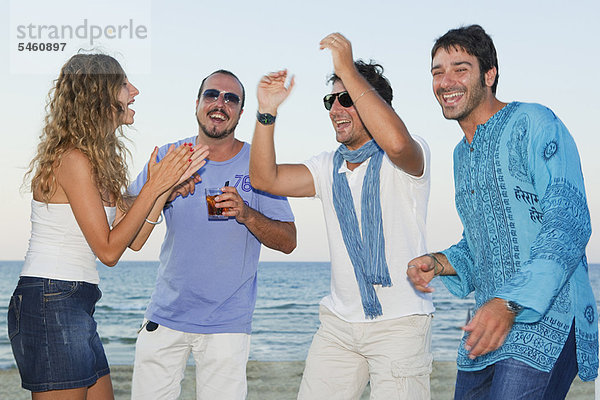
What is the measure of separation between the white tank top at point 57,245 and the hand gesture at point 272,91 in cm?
116

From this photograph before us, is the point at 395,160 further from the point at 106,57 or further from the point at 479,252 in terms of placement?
the point at 106,57

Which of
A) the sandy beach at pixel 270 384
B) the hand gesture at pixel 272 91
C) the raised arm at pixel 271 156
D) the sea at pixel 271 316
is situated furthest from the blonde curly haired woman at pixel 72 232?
the sea at pixel 271 316

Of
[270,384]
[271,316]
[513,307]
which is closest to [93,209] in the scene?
[513,307]

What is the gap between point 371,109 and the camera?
3055 mm

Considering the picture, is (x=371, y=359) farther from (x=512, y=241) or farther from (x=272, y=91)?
(x=272, y=91)

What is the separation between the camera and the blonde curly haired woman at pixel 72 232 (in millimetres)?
3137

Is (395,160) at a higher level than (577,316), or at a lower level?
higher

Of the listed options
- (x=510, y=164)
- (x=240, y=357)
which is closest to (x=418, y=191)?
(x=510, y=164)

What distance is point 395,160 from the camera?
3.21 meters

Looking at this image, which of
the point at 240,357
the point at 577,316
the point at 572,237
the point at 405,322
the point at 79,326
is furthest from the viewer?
the point at 240,357

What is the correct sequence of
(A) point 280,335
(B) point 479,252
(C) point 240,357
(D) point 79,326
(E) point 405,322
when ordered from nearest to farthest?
(B) point 479,252 → (D) point 79,326 → (E) point 405,322 → (C) point 240,357 → (A) point 280,335

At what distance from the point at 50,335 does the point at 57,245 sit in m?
0.44

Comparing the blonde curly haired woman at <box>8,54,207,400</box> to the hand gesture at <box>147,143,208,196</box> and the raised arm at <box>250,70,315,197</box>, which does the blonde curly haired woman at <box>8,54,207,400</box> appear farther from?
the raised arm at <box>250,70,315,197</box>

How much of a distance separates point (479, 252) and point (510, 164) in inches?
16.9
